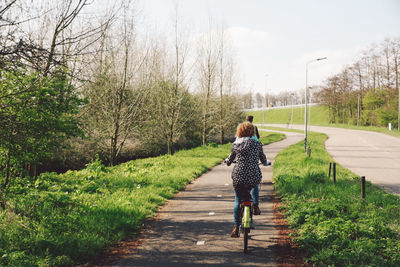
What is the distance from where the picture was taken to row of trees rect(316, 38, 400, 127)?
41031mm

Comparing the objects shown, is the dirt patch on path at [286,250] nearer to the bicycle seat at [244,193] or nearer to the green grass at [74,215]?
the bicycle seat at [244,193]

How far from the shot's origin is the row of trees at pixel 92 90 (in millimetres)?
5531

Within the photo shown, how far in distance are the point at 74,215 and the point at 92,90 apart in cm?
715

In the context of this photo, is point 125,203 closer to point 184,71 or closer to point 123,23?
point 123,23

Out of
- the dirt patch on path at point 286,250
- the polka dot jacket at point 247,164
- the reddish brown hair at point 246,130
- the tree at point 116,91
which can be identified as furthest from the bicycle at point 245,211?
the tree at point 116,91

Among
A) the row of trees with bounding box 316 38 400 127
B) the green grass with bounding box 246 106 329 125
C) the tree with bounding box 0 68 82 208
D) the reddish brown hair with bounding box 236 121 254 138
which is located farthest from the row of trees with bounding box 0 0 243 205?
the green grass with bounding box 246 106 329 125

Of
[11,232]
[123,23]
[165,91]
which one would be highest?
[123,23]

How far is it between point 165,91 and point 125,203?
1195 cm

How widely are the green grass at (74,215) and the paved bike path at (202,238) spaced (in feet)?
1.82

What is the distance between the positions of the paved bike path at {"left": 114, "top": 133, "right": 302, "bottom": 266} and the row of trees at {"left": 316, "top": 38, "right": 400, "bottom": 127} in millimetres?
41799

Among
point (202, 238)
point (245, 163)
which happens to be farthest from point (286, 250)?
point (245, 163)

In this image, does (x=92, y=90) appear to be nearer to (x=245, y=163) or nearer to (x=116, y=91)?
(x=116, y=91)

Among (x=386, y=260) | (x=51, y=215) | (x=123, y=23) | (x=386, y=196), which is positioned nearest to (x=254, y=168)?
(x=386, y=260)

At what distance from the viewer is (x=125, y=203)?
6289 millimetres
